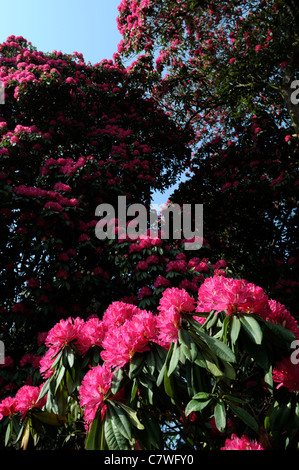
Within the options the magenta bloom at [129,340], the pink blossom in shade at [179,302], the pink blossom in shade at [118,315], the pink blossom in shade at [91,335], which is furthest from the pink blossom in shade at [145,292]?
the pink blossom in shade at [179,302]

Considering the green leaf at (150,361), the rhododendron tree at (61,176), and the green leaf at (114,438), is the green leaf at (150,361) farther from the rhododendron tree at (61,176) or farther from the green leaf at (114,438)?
the rhododendron tree at (61,176)

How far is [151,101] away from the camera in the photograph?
6.58 metres

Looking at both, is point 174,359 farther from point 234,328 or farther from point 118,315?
point 118,315

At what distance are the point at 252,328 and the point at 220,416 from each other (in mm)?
363

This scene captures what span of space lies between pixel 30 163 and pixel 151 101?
286cm

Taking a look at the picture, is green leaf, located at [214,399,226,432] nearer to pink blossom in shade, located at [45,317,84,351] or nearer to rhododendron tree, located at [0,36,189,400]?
pink blossom in shade, located at [45,317,84,351]

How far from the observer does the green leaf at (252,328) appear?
1293mm

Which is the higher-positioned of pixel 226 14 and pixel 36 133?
pixel 226 14

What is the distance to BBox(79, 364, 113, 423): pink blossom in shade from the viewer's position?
142 centimetres

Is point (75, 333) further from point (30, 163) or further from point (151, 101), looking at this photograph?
point (151, 101)

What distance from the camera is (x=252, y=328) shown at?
134 cm

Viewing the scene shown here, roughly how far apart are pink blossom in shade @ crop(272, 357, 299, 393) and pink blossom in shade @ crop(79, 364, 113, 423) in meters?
0.73

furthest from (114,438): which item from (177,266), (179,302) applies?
(177,266)

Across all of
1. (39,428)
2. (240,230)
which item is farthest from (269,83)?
(39,428)
